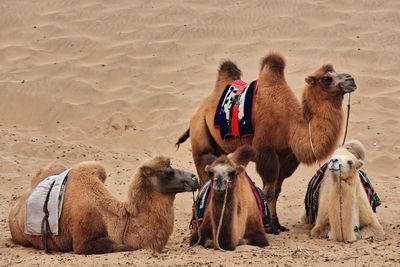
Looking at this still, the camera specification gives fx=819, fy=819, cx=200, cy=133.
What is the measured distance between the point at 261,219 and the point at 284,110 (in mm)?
A: 1298

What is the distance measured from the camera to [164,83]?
47.9 ft

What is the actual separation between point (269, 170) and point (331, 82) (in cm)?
103

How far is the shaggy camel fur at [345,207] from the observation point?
745 centimetres

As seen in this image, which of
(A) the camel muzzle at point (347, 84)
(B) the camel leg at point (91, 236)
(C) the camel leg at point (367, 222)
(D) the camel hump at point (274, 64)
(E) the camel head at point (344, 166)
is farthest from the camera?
(D) the camel hump at point (274, 64)

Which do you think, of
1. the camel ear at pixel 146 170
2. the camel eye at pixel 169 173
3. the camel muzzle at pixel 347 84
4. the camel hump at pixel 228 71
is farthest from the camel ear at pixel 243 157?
the camel hump at pixel 228 71

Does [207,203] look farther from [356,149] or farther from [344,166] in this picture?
[356,149]

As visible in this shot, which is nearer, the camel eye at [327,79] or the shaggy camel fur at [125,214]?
the shaggy camel fur at [125,214]

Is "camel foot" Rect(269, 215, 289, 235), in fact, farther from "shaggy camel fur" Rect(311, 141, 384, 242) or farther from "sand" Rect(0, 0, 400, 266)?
"shaggy camel fur" Rect(311, 141, 384, 242)

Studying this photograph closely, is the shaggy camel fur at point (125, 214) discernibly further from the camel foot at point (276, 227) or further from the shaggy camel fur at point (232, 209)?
the camel foot at point (276, 227)

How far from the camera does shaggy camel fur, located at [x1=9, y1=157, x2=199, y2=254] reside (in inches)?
264

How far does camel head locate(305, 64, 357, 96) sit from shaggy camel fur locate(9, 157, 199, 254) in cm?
182

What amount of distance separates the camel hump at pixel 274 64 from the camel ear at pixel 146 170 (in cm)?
203

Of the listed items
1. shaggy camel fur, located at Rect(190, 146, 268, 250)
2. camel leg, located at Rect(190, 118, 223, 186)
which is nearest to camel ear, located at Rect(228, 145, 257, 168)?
shaggy camel fur, located at Rect(190, 146, 268, 250)

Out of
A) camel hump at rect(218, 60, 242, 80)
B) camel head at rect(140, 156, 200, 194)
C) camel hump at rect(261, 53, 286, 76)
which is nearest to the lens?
camel head at rect(140, 156, 200, 194)
